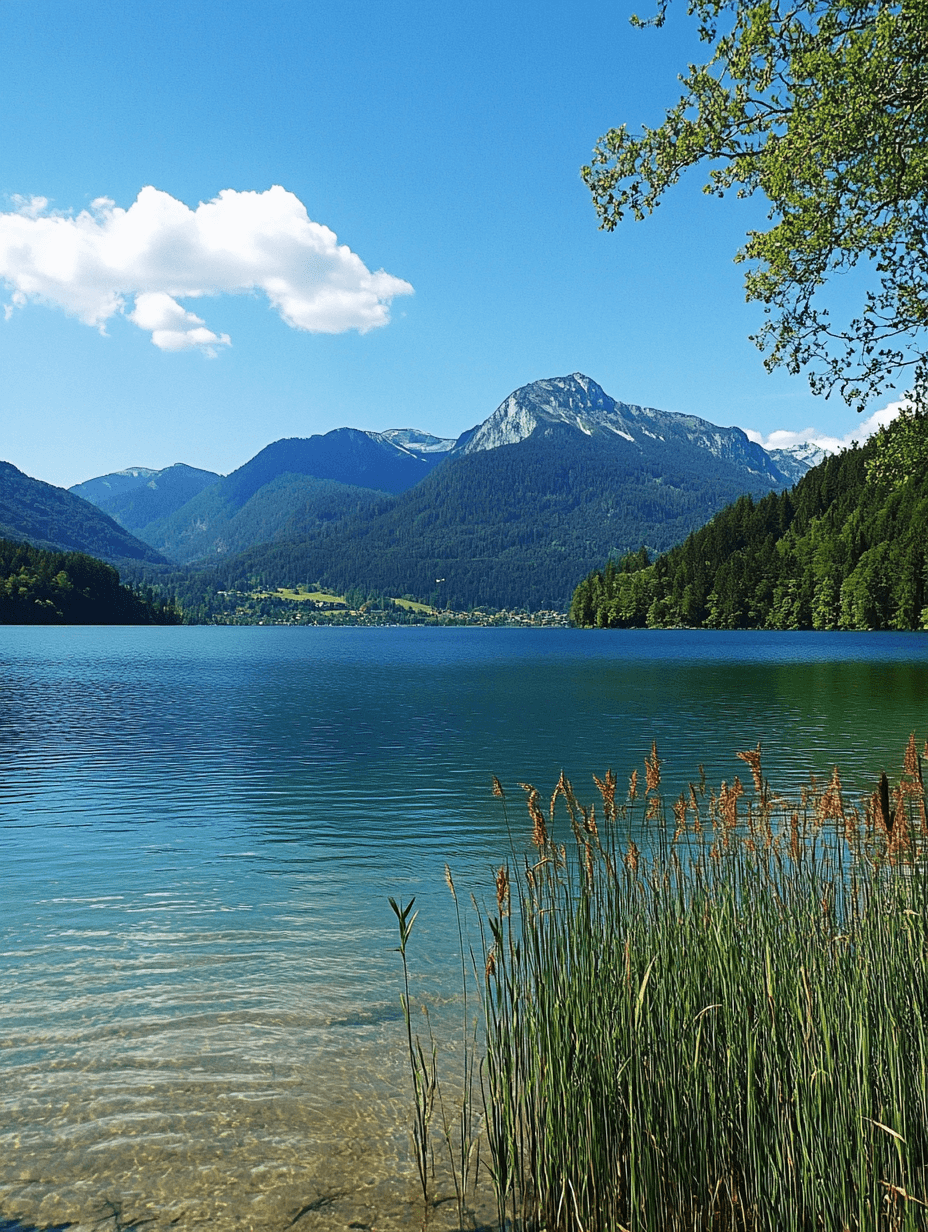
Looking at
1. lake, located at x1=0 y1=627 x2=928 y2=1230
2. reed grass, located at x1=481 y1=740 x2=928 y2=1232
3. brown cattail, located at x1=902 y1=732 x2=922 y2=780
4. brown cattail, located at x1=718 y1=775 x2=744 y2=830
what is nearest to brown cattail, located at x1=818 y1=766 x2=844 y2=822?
brown cattail, located at x1=902 y1=732 x2=922 y2=780

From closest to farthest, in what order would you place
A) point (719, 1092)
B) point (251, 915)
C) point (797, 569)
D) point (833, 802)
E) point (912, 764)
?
point (719, 1092) → point (833, 802) → point (912, 764) → point (251, 915) → point (797, 569)

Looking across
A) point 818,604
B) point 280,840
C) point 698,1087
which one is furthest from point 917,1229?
point 818,604

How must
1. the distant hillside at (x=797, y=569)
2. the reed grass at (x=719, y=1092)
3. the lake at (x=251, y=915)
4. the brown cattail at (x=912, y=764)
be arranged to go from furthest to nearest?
1. the distant hillside at (x=797, y=569)
2. the brown cattail at (x=912, y=764)
3. the lake at (x=251, y=915)
4. the reed grass at (x=719, y=1092)

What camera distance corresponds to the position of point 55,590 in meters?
168

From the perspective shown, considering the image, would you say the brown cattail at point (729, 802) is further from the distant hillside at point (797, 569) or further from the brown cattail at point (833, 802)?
the distant hillside at point (797, 569)

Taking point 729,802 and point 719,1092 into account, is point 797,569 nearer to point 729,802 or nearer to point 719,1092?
point 729,802

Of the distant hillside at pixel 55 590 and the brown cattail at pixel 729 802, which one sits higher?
the distant hillside at pixel 55 590

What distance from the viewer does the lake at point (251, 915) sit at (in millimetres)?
5211

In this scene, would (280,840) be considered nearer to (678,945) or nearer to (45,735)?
(678,945)

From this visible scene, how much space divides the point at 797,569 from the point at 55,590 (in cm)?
13920

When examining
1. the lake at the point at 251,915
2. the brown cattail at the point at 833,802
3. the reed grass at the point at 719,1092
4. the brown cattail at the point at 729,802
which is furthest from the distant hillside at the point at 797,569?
the reed grass at the point at 719,1092

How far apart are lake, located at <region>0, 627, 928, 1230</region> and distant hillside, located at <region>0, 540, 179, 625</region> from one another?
14181cm

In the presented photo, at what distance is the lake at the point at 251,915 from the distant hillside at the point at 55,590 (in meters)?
142

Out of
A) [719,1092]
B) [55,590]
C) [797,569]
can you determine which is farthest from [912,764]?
[55,590]
